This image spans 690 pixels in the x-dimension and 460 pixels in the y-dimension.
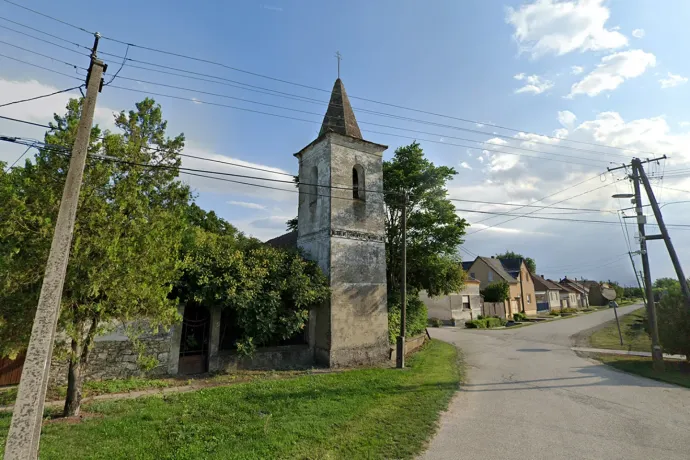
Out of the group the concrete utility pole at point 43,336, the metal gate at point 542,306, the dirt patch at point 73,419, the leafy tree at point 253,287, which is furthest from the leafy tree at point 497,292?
the concrete utility pole at point 43,336

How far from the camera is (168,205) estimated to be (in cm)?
829

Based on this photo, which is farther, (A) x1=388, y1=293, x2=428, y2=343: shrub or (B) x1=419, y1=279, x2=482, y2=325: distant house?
(B) x1=419, y1=279, x2=482, y2=325: distant house

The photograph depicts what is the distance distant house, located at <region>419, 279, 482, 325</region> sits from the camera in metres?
33.1

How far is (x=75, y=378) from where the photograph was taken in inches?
286

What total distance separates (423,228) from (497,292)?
26.0m

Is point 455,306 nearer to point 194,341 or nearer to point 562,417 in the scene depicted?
point 562,417

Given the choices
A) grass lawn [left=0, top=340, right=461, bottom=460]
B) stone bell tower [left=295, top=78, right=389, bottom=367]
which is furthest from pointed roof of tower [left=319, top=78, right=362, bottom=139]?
grass lawn [left=0, top=340, right=461, bottom=460]

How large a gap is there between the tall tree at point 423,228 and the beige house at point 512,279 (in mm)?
26607

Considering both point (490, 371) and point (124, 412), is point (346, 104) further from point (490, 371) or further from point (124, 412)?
point (124, 412)

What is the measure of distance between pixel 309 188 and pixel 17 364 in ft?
38.9

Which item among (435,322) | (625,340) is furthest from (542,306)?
(625,340)

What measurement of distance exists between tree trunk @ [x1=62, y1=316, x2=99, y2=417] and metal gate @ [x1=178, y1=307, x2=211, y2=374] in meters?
4.08

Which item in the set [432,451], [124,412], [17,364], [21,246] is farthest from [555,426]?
[17,364]

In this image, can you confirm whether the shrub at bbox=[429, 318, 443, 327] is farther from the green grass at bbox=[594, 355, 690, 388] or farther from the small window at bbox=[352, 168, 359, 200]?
the small window at bbox=[352, 168, 359, 200]
